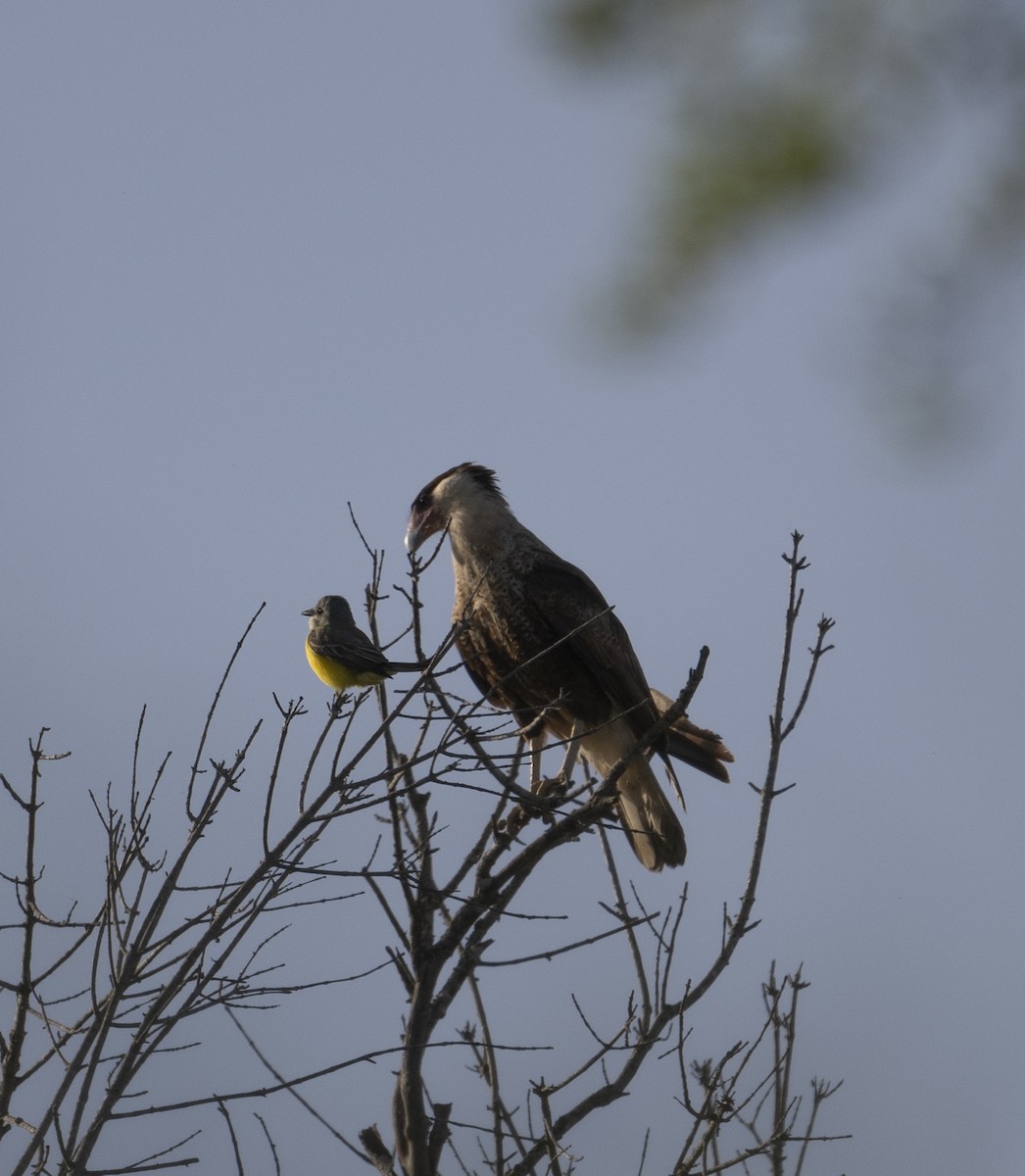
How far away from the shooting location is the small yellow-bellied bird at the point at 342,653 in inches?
219

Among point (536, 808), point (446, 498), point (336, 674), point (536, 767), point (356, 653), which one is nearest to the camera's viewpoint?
point (536, 808)

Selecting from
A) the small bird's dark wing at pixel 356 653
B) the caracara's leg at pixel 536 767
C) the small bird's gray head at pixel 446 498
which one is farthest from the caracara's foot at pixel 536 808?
the small bird's gray head at pixel 446 498

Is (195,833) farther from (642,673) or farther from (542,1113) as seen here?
(642,673)

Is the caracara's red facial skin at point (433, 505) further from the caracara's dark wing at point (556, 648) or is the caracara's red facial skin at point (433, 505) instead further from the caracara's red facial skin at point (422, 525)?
the caracara's dark wing at point (556, 648)

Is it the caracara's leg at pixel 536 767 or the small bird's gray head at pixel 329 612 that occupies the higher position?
the small bird's gray head at pixel 329 612

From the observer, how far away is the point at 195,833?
3.78 meters

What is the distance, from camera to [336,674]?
19.2 feet

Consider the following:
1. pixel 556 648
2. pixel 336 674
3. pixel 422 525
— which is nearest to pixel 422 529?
pixel 422 525

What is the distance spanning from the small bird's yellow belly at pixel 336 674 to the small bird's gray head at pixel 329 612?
124 mm

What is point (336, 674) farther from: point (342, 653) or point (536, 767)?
point (536, 767)

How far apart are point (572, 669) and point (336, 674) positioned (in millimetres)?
1252

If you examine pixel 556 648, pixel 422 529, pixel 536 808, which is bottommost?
pixel 536 808

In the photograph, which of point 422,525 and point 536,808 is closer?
point 536,808

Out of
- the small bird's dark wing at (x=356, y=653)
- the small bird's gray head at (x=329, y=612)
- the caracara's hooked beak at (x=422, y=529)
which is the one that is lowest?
the small bird's dark wing at (x=356, y=653)
